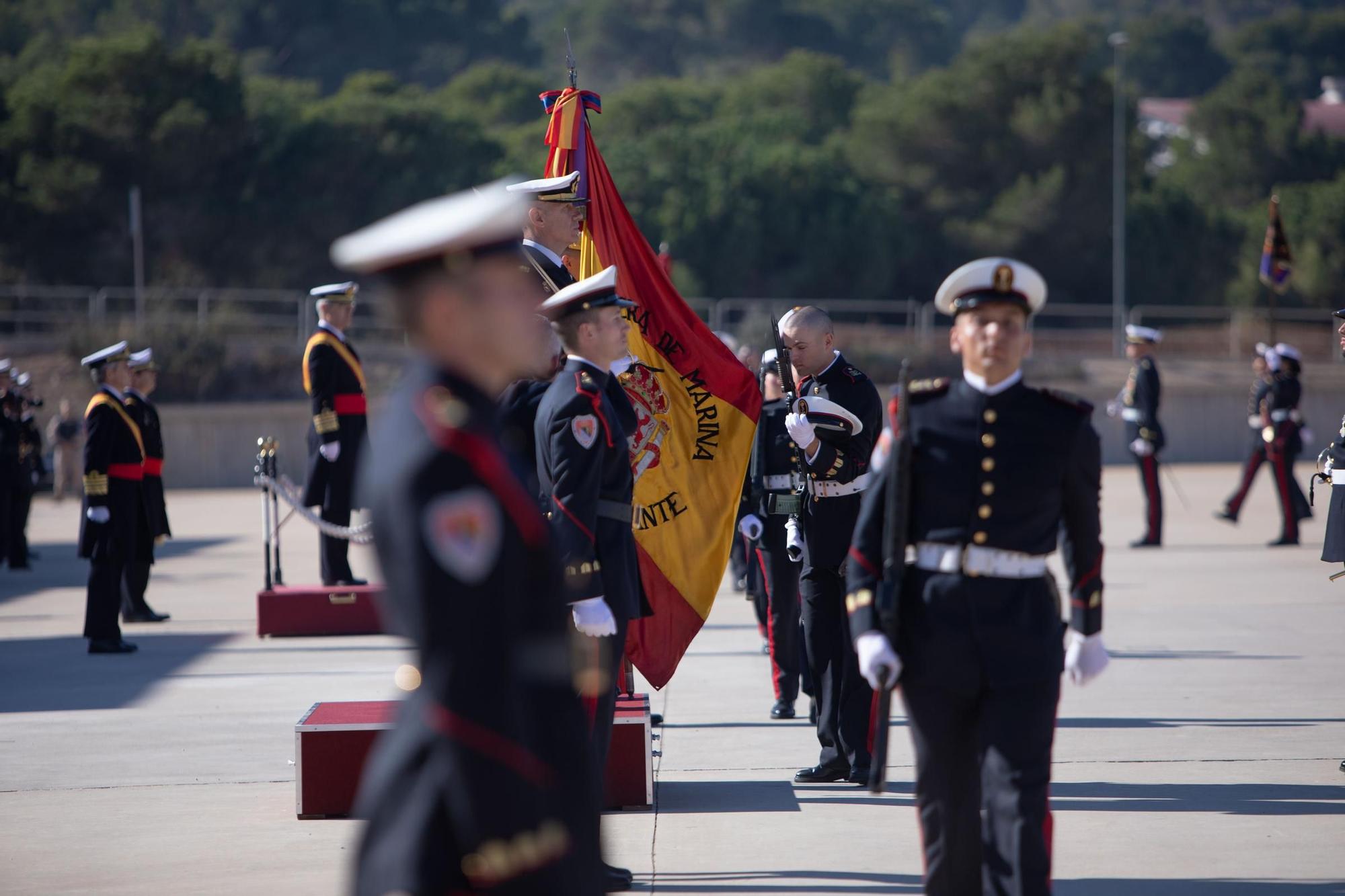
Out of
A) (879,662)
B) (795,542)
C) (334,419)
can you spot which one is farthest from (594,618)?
(334,419)

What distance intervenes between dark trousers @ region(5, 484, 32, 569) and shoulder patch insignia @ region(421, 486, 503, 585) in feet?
45.6

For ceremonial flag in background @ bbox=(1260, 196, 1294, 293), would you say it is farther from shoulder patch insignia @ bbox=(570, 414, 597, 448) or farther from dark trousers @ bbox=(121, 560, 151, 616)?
shoulder patch insignia @ bbox=(570, 414, 597, 448)

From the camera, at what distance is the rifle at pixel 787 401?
21.8 ft

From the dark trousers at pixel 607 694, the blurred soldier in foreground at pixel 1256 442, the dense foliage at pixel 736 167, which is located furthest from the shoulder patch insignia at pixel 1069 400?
the dense foliage at pixel 736 167

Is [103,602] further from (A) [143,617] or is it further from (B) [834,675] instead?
(B) [834,675]

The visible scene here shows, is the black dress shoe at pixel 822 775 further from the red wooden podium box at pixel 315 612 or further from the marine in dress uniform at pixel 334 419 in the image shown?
the marine in dress uniform at pixel 334 419

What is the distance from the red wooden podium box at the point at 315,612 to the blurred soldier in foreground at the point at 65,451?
13.7 meters

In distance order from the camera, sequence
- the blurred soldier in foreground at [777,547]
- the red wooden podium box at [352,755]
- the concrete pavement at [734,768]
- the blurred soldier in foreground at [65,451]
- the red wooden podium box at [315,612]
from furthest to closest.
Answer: the blurred soldier in foreground at [65,451] < the red wooden podium box at [315,612] < the blurred soldier in foreground at [777,547] < the red wooden podium box at [352,755] < the concrete pavement at [734,768]

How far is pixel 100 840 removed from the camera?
18.8 feet

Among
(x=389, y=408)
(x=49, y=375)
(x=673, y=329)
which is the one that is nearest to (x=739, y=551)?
(x=673, y=329)

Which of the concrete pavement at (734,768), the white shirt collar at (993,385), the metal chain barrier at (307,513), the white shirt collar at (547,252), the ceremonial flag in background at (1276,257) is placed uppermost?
the ceremonial flag in background at (1276,257)

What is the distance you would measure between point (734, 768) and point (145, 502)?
5.39 metres

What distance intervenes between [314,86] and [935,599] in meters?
47.2

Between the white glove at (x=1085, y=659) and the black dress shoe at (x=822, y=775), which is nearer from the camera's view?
the white glove at (x=1085, y=659)
